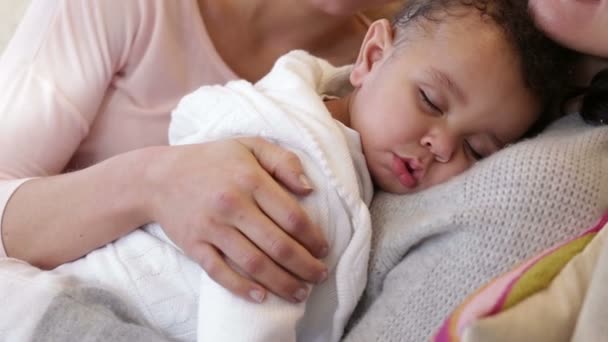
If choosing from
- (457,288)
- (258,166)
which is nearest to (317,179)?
(258,166)

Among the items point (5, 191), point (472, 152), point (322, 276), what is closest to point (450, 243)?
point (322, 276)

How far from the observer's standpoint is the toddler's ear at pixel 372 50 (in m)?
0.94

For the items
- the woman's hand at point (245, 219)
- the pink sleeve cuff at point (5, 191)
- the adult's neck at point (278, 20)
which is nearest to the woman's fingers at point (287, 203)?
the woman's hand at point (245, 219)

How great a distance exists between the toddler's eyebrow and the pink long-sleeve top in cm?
45

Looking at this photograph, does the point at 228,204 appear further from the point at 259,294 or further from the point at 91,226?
the point at 91,226

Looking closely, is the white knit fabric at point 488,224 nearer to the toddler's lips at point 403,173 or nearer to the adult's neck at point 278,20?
the toddler's lips at point 403,173

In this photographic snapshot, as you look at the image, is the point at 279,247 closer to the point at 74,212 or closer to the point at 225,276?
the point at 225,276

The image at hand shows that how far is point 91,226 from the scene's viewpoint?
0.84 metres

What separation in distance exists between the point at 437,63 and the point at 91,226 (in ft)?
1.68

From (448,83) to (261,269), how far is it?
352mm

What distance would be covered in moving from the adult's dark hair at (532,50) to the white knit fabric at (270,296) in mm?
239

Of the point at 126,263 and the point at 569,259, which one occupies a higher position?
the point at 569,259

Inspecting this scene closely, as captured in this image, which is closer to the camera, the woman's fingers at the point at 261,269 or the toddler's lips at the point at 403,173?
the woman's fingers at the point at 261,269

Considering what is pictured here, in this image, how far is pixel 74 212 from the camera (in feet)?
2.85
